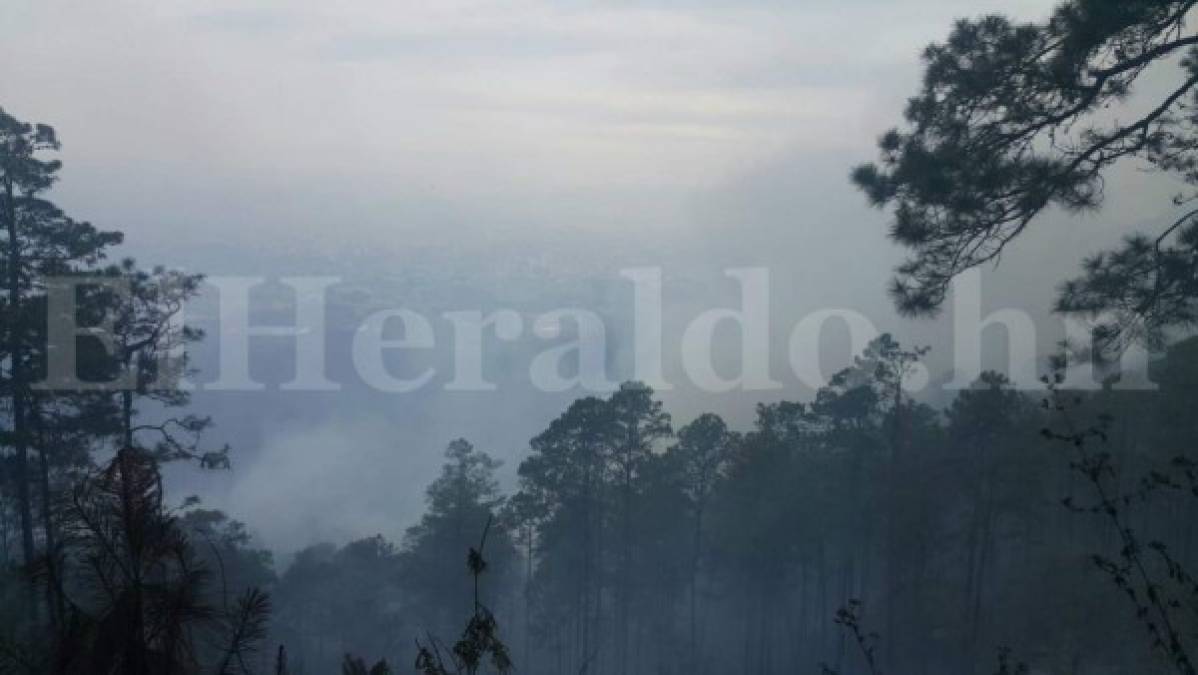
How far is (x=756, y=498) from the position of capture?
2900cm

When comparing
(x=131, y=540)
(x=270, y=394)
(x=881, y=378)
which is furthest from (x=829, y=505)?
(x=270, y=394)

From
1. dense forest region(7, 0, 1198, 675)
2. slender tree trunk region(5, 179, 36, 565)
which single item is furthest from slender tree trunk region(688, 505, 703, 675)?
A: slender tree trunk region(5, 179, 36, 565)

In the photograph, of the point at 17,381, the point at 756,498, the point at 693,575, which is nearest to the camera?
the point at 17,381

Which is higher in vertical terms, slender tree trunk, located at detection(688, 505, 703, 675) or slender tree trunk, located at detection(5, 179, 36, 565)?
slender tree trunk, located at detection(5, 179, 36, 565)

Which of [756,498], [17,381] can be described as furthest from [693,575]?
[17,381]

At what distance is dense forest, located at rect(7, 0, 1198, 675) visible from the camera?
180 inches

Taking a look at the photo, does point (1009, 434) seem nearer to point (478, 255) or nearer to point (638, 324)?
point (638, 324)

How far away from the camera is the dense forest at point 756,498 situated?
15.0 ft

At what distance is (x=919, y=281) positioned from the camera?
9.52 metres

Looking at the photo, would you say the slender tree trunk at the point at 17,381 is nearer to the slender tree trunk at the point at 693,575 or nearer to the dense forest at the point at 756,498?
the dense forest at the point at 756,498

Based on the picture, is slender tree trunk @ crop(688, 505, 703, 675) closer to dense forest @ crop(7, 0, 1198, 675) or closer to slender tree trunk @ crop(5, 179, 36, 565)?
dense forest @ crop(7, 0, 1198, 675)

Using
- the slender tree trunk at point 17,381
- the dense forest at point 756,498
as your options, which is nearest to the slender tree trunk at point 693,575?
the dense forest at point 756,498

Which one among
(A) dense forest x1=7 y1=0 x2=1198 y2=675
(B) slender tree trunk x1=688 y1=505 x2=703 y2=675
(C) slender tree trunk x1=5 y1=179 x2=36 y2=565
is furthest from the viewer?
(B) slender tree trunk x1=688 y1=505 x2=703 y2=675

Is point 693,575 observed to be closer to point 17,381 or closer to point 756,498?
point 756,498
